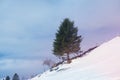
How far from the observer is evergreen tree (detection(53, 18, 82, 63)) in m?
58.4

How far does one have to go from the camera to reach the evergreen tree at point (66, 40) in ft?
192

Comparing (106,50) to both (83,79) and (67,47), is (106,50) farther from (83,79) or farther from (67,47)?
(83,79)

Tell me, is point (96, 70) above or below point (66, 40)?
below

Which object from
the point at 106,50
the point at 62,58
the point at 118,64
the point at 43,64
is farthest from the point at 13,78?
the point at 118,64

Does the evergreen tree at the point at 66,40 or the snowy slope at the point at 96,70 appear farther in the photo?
the evergreen tree at the point at 66,40

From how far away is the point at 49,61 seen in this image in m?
77.8

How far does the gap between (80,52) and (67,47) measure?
366 centimetres

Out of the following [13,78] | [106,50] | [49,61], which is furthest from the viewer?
[13,78]

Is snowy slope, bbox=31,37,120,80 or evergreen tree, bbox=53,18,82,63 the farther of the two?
evergreen tree, bbox=53,18,82,63

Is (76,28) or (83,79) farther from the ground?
(76,28)

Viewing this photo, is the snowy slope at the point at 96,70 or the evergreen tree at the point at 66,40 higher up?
the evergreen tree at the point at 66,40

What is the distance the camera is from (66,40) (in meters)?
58.8

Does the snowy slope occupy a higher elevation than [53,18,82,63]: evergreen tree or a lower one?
lower

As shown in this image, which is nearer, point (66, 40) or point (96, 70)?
point (96, 70)
